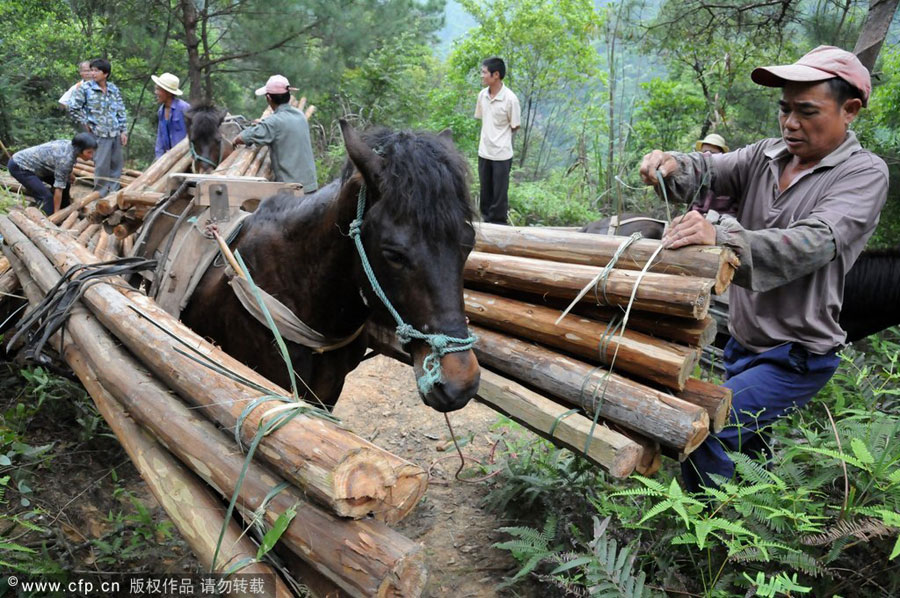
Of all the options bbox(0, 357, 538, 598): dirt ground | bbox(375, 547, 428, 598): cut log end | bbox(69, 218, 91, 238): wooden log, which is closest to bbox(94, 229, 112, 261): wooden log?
bbox(69, 218, 91, 238): wooden log

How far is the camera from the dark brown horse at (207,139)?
7453 millimetres

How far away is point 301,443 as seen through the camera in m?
1.64

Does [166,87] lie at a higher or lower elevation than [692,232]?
higher

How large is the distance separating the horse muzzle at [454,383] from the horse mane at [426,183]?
0.49 meters

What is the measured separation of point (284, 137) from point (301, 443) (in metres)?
5.49

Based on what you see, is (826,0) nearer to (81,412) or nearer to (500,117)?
(500,117)

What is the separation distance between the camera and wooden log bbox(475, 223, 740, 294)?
2.22 m

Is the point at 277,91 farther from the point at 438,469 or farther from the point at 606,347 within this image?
the point at 606,347

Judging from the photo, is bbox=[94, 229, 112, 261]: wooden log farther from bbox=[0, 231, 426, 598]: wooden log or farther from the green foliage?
the green foliage

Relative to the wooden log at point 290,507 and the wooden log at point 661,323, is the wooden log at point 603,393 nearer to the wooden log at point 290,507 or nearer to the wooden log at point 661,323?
the wooden log at point 661,323

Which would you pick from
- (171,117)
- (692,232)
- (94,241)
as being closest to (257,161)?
(94,241)

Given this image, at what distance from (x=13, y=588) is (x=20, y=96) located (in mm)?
15185

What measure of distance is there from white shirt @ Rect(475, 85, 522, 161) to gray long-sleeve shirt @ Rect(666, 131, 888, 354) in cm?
562

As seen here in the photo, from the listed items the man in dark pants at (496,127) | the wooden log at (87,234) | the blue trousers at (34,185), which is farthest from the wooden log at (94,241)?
the man in dark pants at (496,127)
